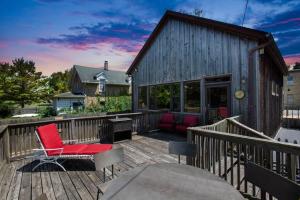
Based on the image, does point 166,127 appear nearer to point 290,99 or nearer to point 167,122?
point 167,122

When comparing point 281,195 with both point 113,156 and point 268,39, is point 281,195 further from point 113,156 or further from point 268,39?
point 268,39

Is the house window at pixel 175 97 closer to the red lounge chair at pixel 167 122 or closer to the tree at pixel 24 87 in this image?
the red lounge chair at pixel 167 122

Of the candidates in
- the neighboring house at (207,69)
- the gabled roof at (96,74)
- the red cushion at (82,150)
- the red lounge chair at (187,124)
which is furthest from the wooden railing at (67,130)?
the gabled roof at (96,74)

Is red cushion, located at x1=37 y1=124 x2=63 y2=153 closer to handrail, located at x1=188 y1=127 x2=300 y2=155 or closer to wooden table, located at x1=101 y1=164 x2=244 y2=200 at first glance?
wooden table, located at x1=101 y1=164 x2=244 y2=200

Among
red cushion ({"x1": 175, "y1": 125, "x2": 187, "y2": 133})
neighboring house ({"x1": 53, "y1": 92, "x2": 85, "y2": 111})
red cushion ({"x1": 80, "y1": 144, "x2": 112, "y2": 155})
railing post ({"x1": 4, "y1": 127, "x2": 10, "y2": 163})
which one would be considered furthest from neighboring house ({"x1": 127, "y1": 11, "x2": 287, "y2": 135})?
neighboring house ({"x1": 53, "y1": 92, "x2": 85, "y2": 111})

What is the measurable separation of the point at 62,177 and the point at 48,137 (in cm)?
128

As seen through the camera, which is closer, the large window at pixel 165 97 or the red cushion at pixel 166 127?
the red cushion at pixel 166 127

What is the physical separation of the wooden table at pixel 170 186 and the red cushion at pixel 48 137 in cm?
345

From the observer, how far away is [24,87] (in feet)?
76.6

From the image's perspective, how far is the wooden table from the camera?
5.76 feet

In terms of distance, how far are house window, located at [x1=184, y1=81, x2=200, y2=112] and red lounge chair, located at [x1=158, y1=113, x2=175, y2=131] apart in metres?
0.90

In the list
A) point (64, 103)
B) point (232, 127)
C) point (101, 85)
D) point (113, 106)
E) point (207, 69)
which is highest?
point (101, 85)

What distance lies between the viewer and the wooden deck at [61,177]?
3.52 m

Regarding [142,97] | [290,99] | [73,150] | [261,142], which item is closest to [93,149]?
[73,150]
